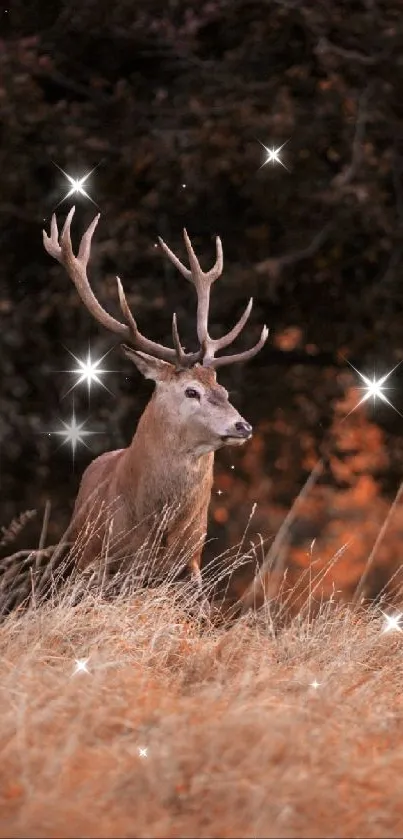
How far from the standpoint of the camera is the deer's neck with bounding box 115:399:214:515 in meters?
7.22

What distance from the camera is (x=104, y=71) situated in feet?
32.5

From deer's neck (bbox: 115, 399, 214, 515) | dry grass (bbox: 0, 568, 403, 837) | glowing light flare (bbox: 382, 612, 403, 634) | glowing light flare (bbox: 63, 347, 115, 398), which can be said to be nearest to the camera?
dry grass (bbox: 0, 568, 403, 837)

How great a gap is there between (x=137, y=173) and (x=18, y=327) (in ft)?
3.82

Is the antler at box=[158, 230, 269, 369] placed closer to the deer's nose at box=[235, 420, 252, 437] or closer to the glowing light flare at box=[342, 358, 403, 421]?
the deer's nose at box=[235, 420, 252, 437]

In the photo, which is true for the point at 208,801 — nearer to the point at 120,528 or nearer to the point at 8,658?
Answer: the point at 8,658

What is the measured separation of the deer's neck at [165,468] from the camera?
722cm

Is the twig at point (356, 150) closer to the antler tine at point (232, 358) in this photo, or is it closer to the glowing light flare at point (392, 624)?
the antler tine at point (232, 358)

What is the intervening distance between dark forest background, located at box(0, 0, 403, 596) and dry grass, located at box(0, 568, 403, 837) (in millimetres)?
3684

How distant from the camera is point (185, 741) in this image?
452 cm

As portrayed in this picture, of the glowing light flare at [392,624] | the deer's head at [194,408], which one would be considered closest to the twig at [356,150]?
the deer's head at [194,408]

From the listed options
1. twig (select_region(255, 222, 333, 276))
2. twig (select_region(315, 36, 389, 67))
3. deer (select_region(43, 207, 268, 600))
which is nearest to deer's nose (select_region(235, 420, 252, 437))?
deer (select_region(43, 207, 268, 600))

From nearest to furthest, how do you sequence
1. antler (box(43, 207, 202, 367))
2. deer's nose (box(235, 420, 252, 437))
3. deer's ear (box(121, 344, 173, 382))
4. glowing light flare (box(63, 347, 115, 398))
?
deer's nose (box(235, 420, 252, 437)) → deer's ear (box(121, 344, 173, 382)) → antler (box(43, 207, 202, 367)) → glowing light flare (box(63, 347, 115, 398))

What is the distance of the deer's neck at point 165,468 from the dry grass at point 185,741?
1.45 m

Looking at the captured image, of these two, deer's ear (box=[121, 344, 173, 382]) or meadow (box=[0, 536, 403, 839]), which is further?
deer's ear (box=[121, 344, 173, 382])
